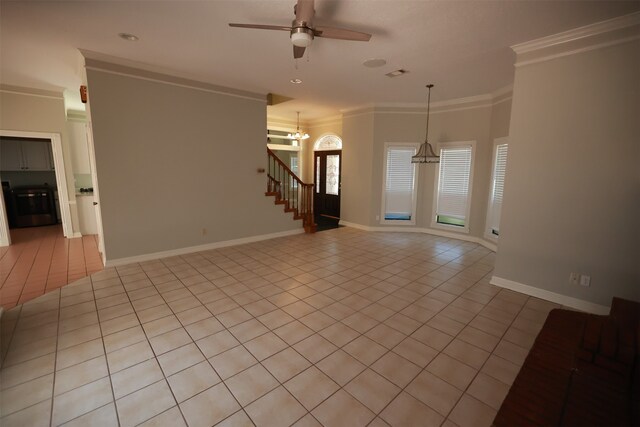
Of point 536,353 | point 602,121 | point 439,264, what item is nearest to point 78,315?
point 536,353

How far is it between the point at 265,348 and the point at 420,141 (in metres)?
5.64

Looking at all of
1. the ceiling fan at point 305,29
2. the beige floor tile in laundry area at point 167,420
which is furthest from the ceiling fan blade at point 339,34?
the beige floor tile in laundry area at point 167,420

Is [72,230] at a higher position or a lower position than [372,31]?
lower

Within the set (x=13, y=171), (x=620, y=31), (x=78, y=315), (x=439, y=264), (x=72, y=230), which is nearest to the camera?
(x=620, y=31)

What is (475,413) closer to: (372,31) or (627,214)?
(627,214)

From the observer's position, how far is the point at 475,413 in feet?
5.81

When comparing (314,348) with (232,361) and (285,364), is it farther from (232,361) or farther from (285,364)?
(232,361)

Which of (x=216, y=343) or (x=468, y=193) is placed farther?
(x=468, y=193)

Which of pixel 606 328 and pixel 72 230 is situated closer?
pixel 606 328

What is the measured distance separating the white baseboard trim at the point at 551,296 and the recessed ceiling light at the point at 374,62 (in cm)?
334

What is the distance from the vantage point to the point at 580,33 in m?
2.86

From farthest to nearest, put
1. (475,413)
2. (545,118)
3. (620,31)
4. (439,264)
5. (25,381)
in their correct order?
(439,264), (545,118), (620,31), (25,381), (475,413)

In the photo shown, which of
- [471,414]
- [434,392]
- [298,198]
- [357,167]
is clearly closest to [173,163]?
[298,198]

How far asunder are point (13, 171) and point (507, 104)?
35.8 ft
